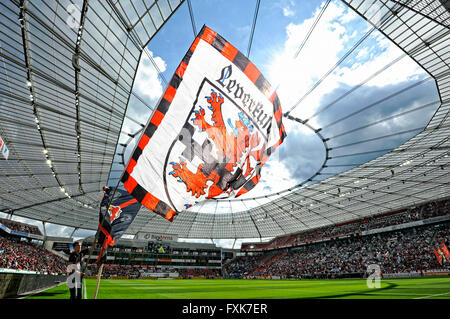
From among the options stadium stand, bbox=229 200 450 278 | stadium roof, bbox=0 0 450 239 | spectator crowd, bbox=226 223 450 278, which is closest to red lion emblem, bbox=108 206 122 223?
stadium roof, bbox=0 0 450 239

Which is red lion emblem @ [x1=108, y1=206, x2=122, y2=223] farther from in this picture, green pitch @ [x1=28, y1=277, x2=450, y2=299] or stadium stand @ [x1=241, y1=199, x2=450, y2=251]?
stadium stand @ [x1=241, y1=199, x2=450, y2=251]

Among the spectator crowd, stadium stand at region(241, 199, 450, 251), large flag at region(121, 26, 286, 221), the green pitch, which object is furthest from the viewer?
stadium stand at region(241, 199, 450, 251)

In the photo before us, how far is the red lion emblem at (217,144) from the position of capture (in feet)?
20.5

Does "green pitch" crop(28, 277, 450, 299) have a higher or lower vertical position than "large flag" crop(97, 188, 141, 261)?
lower

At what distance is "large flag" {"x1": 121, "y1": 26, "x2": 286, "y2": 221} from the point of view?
5953 millimetres

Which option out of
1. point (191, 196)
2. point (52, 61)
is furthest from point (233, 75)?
point (52, 61)

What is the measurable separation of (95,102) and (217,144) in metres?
17.3

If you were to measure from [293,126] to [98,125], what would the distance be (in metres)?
19.1

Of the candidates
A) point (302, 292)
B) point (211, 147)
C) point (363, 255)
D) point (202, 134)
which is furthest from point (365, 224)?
point (202, 134)

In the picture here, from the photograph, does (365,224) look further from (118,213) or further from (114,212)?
(114,212)

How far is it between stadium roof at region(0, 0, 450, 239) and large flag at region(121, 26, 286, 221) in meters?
9.20
